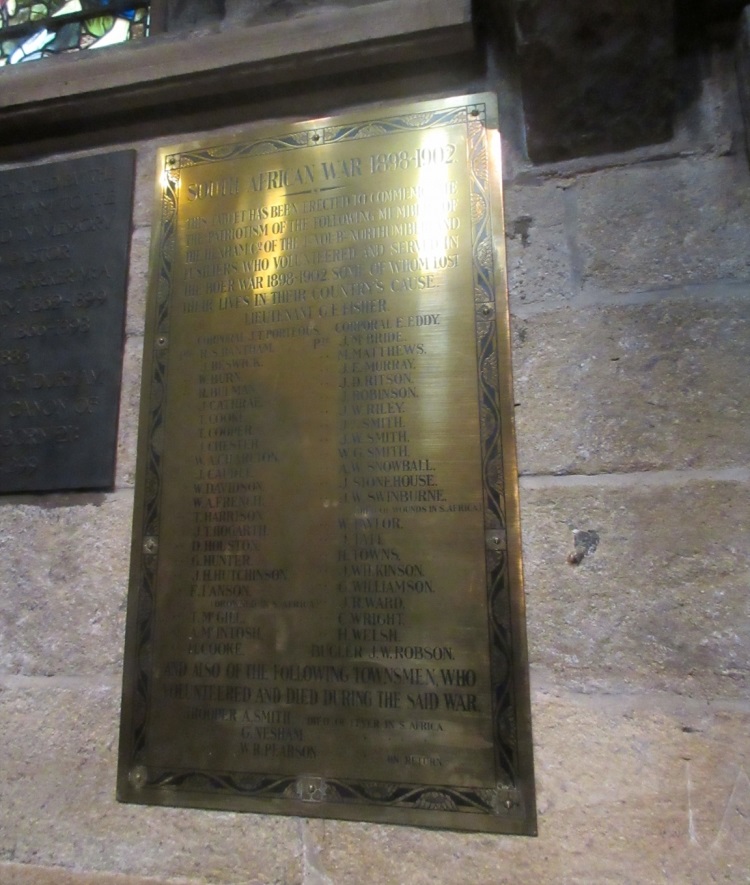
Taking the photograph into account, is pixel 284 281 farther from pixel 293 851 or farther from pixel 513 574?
pixel 293 851

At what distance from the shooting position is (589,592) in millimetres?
1050

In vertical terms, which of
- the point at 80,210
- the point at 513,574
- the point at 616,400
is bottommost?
the point at 513,574

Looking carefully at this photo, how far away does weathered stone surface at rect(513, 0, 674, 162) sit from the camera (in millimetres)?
1115

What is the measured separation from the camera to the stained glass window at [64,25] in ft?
5.52

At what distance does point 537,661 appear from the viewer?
40.9 inches

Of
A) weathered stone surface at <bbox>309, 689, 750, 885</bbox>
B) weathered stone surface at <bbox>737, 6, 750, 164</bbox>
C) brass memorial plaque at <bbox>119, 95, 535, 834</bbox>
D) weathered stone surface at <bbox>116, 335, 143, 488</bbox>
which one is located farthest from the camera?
weathered stone surface at <bbox>116, 335, 143, 488</bbox>

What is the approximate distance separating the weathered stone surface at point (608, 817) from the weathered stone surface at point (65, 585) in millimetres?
557

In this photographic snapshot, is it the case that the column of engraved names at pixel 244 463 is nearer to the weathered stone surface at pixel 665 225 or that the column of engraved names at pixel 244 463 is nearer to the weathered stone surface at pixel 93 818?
the weathered stone surface at pixel 93 818

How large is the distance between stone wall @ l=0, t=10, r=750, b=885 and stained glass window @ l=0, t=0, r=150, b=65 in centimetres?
107

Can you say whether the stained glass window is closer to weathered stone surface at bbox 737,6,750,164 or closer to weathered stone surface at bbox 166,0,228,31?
weathered stone surface at bbox 166,0,228,31

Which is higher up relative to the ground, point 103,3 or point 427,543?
point 103,3

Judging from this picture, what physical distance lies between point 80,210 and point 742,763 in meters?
1.67

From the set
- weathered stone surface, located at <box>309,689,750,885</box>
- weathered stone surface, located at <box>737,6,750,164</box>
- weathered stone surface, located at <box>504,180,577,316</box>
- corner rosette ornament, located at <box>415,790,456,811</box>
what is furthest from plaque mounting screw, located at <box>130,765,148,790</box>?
weathered stone surface, located at <box>737,6,750,164</box>

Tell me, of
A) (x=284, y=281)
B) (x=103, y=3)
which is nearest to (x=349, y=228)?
(x=284, y=281)
